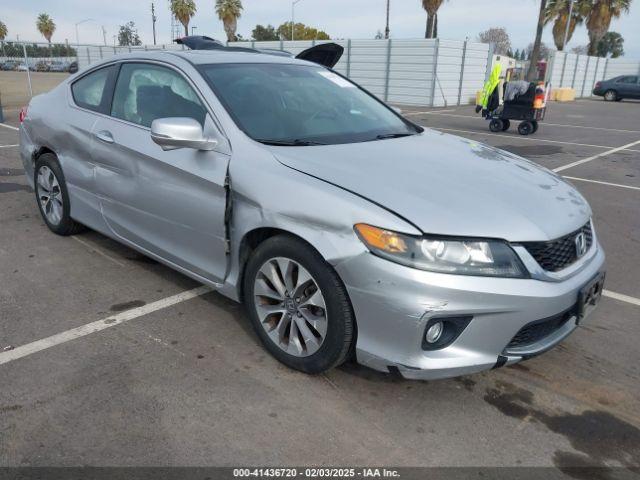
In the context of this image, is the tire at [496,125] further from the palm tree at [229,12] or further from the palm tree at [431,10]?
the palm tree at [229,12]

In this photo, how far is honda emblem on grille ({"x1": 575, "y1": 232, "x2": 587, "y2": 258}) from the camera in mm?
2697

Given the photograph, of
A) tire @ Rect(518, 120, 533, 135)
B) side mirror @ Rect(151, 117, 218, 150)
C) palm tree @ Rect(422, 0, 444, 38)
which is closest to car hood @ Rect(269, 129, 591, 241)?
side mirror @ Rect(151, 117, 218, 150)

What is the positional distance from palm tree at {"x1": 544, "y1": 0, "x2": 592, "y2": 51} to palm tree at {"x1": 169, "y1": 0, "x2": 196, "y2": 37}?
92.3 ft

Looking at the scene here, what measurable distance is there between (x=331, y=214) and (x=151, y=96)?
1.85 m

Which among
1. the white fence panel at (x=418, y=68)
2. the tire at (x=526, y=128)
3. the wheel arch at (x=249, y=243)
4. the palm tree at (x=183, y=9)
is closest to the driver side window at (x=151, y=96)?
the wheel arch at (x=249, y=243)

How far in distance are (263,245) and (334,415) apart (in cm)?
91

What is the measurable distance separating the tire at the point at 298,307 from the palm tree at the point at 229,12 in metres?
42.8

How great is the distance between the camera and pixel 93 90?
4.14m

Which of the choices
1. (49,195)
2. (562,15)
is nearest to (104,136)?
(49,195)

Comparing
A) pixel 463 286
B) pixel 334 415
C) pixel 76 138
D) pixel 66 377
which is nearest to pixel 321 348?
pixel 334 415

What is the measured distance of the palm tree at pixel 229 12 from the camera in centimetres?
4234

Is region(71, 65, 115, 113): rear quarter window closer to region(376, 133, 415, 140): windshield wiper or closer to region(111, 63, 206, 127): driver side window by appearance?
region(111, 63, 206, 127): driver side window

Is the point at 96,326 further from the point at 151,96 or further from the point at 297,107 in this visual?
the point at 297,107

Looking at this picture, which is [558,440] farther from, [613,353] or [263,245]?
[263,245]
